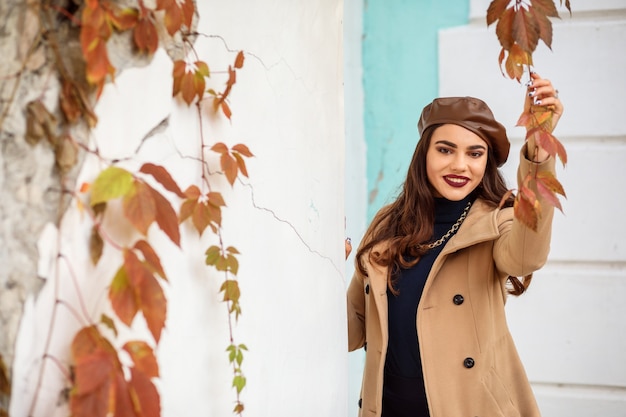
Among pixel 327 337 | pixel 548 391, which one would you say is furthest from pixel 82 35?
pixel 548 391

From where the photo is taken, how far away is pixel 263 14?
1334 mm

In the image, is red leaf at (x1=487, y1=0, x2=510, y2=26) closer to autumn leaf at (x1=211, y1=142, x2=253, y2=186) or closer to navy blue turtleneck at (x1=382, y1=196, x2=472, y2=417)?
autumn leaf at (x1=211, y1=142, x2=253, y2=186)

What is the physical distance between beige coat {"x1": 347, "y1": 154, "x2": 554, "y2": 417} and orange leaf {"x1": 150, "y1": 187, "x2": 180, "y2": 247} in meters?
1.17

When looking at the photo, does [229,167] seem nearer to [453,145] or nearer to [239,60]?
[239,60]

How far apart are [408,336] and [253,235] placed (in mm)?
866

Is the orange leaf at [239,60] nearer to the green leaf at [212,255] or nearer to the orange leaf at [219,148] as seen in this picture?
the orange leaf at [219,148]

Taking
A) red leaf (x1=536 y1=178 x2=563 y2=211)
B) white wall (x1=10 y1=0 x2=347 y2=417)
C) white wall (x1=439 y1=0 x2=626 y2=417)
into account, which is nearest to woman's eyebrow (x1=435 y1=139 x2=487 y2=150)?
white wall (x1=10 y1=0 x2=347 y2=417)

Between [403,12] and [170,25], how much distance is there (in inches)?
84.5

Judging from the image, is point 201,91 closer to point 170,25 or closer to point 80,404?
point 170,25

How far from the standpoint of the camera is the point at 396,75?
3.00 meters

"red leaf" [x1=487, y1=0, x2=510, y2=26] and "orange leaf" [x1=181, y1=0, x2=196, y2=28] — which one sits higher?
"red leaf" [x1=487, y1=0, x2=510, y2=26]

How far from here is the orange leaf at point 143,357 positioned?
822 millimetres

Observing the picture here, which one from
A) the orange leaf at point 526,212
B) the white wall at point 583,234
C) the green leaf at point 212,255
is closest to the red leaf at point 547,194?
the orange leaf at point 526,212

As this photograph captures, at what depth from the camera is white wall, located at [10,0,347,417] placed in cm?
86
